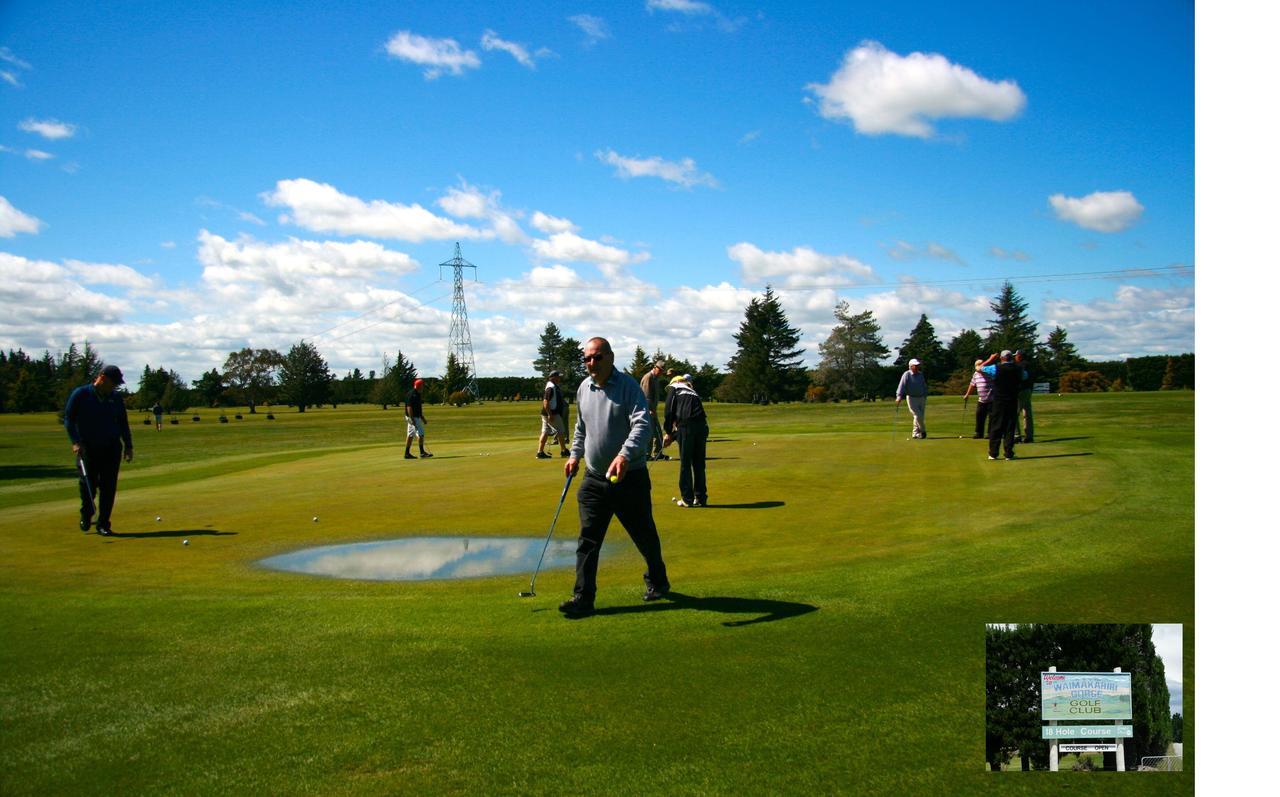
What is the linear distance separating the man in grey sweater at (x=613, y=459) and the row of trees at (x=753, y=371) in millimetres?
64080

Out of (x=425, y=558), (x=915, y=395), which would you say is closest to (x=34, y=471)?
(x=425, y=558)

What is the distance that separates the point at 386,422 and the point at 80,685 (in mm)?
63668

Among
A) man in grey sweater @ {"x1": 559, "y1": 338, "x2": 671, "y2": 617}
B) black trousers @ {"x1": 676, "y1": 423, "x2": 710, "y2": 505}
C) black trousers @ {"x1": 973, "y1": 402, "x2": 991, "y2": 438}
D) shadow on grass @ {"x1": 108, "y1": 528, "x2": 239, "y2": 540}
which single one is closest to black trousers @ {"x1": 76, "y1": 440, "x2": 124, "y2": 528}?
shadow on grass @ {"x1": 108, "y1": 528, "x2": 239, "y2": 540}

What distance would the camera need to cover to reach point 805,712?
5.29 m

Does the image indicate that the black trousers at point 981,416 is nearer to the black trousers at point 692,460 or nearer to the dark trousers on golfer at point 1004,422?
the dark trousers on golfer at point 1004,422

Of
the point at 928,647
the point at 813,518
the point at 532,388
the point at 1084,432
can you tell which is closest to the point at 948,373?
the point at 532,388

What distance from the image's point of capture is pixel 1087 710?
5562 mm

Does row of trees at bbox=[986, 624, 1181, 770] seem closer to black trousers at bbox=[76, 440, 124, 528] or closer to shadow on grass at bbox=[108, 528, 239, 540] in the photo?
shadow on grass at bbox=[108, 528, 239, 540]

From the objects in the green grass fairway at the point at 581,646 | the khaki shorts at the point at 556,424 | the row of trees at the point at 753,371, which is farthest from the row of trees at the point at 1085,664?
the row of trees at the point at 753,371

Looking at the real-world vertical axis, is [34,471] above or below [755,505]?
below

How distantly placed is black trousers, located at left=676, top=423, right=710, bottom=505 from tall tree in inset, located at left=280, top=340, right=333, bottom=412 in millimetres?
90899

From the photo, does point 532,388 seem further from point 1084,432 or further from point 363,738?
point 363,738

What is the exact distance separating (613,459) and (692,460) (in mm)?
6029

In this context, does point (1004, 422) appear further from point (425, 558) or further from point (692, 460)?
point (425, 558)
